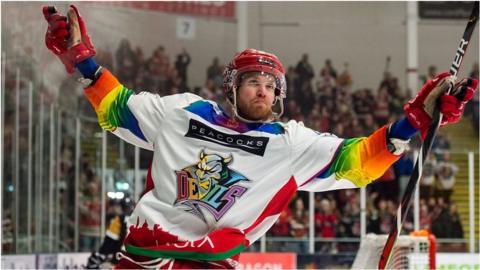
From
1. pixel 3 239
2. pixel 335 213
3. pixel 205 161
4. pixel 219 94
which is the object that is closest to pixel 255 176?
pixel 205 161

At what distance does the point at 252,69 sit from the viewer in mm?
3369

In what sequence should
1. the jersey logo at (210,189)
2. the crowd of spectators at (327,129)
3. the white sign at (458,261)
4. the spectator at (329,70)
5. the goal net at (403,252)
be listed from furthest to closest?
the spectator at (329,70) → the crowd of spectators at (327,129) → the white sign at (458,261) → the goal net at (403,252) → the jersey logo at (210,189)

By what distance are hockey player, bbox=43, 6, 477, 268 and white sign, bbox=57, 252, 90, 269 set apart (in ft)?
21.2

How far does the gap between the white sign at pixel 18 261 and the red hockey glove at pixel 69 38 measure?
15.1 ft

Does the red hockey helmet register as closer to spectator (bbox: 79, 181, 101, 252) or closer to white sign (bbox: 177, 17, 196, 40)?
spectator (bbox: 79, 181, 101, 252)

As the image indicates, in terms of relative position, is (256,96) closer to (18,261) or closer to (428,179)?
(18,261)

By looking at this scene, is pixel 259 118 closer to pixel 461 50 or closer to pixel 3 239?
pixel 461 50

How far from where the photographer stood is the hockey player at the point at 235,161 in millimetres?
3152

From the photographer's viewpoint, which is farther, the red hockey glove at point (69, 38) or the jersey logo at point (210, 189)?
the red hockey glove at point (69, 38)

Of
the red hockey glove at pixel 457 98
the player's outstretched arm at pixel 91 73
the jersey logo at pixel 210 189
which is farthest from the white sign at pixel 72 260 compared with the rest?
the red hockey glove at pixel 457 98

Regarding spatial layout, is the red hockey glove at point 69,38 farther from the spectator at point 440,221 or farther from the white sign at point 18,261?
the spectator at point 440,221

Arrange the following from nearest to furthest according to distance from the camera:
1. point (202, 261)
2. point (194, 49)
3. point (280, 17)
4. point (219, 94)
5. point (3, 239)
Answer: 1. point (202, 261)
2. point (3, 239)
3. point (219, 94)
4. point (194, 49)
5. point (280, 17)

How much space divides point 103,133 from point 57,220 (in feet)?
3.37

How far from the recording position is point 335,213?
1132 cm
